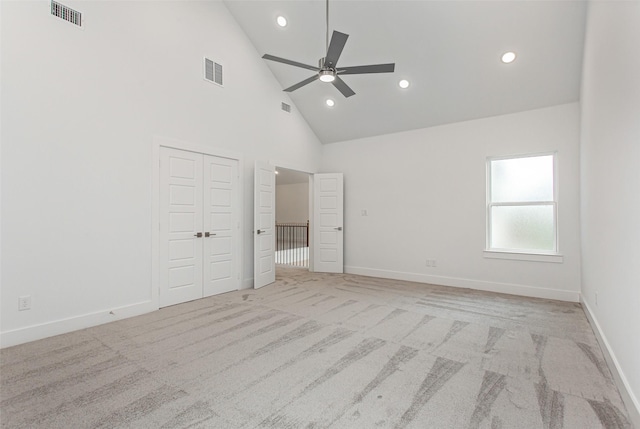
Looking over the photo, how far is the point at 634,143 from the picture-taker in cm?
182

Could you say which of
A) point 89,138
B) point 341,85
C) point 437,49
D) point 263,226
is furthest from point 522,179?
point 89,138

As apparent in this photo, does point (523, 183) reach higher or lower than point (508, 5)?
lower

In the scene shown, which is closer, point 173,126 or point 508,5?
point 508,5

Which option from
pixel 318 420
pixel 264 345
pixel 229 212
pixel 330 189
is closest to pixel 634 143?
pixel 318 420

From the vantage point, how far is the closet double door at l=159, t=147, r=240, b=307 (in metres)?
4.07

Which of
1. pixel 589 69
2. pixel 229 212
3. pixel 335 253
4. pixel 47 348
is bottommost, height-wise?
pixel 47 348

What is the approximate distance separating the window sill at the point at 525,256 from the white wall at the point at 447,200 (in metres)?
0.07

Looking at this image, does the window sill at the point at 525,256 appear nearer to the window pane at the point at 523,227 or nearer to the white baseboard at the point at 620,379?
the window pane at the point at 523,227

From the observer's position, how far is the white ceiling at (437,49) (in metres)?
3.69

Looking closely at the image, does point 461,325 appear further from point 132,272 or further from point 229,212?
point 132,272

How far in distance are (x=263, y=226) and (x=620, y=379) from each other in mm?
4582

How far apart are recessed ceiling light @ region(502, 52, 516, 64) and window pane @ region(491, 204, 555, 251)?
2.22 meters

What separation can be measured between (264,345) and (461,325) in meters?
2.20

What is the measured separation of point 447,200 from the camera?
5367mm
